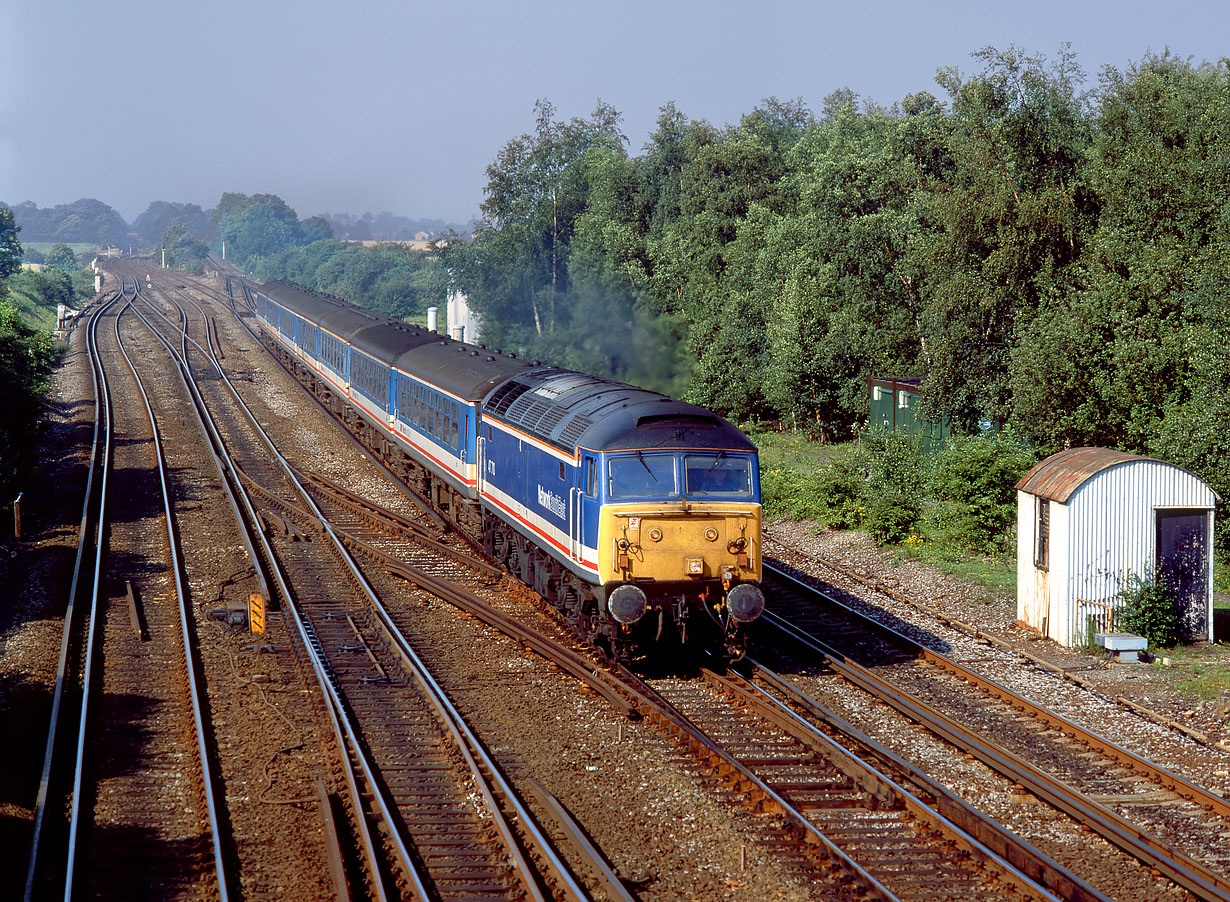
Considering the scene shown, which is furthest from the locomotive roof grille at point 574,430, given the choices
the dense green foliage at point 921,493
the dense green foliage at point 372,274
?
the dense green foliage at point 372,274

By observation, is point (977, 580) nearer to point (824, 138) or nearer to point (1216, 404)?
point (1216, 404)

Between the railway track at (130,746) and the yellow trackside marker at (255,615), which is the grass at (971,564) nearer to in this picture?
the yellow trackside marker at (255,615)

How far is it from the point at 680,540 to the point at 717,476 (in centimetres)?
105

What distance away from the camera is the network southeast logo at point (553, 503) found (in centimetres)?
1745

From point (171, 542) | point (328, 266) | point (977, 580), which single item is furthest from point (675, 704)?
point (328, 266)

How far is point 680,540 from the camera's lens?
16000mm

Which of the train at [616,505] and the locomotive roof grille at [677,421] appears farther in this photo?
the locomotive roof grille at [677,421]

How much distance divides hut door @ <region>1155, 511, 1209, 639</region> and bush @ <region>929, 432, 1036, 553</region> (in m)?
5.92

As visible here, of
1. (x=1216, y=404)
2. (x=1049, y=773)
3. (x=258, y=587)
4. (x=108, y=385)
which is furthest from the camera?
(x=108, y=385)

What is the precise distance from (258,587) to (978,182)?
2186cm

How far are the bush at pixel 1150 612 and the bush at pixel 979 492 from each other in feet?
20.7

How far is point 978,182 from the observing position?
3225cm

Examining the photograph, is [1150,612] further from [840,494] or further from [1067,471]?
[840,494]

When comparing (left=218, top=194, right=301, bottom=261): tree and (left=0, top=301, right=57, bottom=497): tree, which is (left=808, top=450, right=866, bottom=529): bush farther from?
(left=218, top=194, right=301, bottom=261): tree
